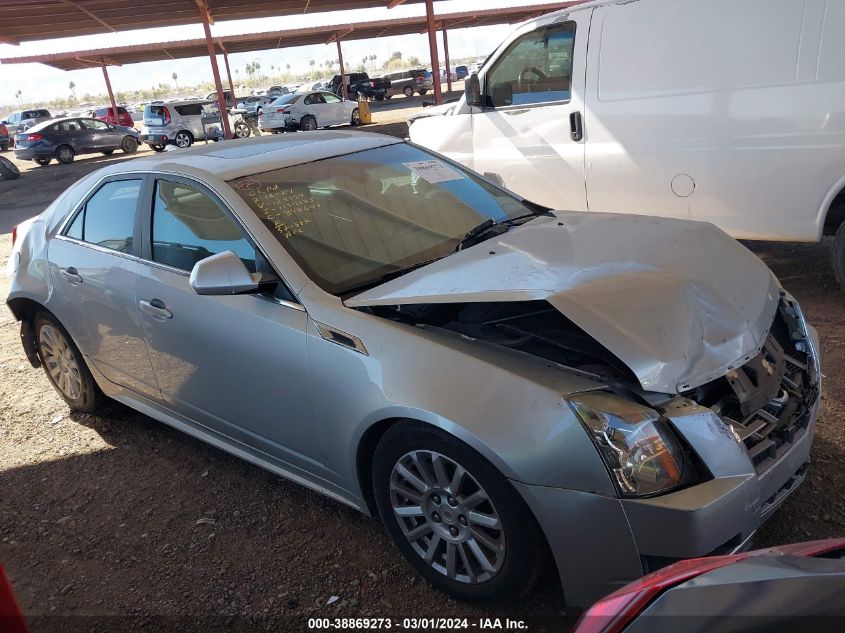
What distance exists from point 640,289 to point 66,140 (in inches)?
1031

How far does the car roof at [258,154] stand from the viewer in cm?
336

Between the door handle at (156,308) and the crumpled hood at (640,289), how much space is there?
1.13 m

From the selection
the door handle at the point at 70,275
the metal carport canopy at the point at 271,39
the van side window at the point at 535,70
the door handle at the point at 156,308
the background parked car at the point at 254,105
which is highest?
the metal carport canopy at the point at 271,39

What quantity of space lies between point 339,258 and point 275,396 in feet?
2.10

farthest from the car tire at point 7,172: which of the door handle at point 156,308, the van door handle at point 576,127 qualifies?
the door handle at point 156,308

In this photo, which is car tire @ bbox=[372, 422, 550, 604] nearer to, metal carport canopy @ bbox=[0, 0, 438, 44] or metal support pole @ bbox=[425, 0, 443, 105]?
metal support pole @ bbox=[425, 0, 443, 105]

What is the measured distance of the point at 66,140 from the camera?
24.3 meters

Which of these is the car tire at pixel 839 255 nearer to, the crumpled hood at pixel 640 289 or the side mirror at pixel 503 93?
the crumpled hood at pixel 640 289

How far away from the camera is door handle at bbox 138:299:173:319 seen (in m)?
3.33

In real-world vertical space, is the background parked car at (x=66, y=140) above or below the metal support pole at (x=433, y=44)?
below

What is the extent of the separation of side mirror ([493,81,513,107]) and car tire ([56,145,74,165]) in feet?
74.5

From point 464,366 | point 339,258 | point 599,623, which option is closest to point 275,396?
point 339,258

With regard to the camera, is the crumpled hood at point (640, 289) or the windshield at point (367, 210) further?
the windshield at point (367, 210)

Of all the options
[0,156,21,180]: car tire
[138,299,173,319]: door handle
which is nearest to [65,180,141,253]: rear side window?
[138,299,173,319]: door handle
